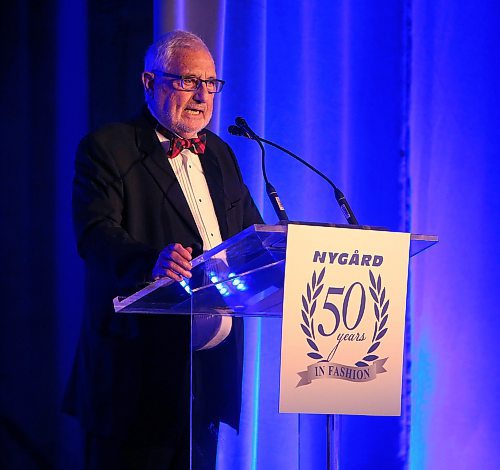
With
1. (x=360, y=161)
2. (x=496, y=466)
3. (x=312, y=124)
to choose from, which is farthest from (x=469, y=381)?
(x=312, y=124)

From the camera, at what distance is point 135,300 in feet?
5.48

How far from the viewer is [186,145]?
7.79ft

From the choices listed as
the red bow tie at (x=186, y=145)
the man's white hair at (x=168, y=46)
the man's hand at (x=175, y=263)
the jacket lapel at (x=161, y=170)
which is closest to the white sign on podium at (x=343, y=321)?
the man's hand at (x=175, y=263)

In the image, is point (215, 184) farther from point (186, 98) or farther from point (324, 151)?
point (324, 151)

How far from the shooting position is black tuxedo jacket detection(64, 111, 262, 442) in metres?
1.97

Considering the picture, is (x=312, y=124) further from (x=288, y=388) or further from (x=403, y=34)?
(x=288, y=388)

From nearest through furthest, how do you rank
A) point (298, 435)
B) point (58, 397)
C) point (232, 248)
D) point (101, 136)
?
1. point (232, 248)
2. point (298, 435)
3. point (101, 136)
4. point (58, 397)

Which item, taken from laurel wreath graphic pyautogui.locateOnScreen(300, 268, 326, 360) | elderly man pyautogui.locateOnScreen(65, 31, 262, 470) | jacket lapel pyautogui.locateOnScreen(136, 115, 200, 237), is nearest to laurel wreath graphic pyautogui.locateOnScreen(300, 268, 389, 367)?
laurel wreath graphic pyautogui.locateOnScreen(300, 268, 326, 360)

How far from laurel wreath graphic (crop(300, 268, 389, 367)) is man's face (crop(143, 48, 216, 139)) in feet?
3.05

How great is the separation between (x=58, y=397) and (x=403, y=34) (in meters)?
2.00

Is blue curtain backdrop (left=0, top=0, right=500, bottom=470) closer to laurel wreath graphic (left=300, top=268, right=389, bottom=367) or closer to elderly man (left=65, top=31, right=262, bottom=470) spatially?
elderly man (left=65, top=31, right=262, bottom=470)

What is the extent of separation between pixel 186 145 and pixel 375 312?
913 mm

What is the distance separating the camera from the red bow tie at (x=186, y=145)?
2.35 meters

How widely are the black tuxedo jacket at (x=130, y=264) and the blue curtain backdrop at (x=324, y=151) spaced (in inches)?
32.7
